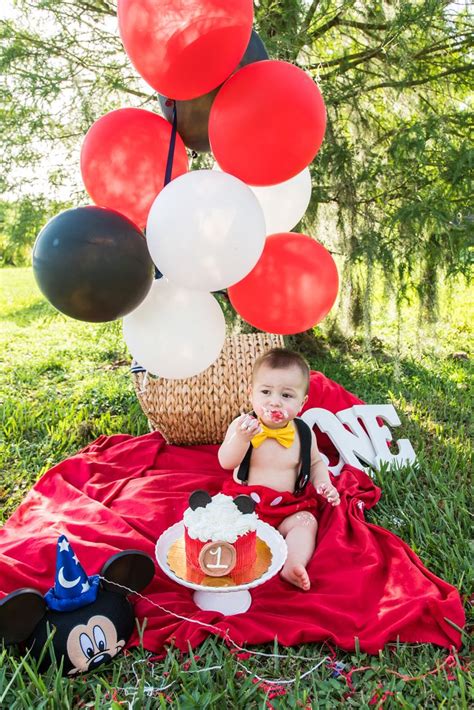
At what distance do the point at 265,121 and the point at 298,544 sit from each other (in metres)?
1.50

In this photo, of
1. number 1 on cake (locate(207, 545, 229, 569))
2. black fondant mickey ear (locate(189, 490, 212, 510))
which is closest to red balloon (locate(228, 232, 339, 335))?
black fondant mickey ear (locate(189, 490, 212, 510))

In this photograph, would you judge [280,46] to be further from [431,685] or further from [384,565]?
[431,685]

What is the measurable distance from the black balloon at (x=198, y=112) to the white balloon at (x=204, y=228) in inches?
12.2

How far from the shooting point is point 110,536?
7.61 ft

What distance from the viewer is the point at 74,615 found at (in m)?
1.80

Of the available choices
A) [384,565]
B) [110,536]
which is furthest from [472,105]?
[110,536]

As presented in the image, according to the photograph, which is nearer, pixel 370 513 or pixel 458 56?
pixel 370 513

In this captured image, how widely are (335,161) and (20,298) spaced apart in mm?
5947

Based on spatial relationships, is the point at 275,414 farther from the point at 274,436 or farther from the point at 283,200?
the point at 283,200

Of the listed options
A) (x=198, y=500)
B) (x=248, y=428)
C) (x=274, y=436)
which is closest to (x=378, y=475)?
(x=274, y=436)

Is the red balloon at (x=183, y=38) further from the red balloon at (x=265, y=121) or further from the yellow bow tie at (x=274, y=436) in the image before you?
the yellow bow tie at (x=274, y=436)

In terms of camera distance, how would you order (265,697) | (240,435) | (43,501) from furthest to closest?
(43,501), (240,435), (265,697)

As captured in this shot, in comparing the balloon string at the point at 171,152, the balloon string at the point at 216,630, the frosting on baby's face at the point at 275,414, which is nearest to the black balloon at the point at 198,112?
the balloon string at the point at 171,152

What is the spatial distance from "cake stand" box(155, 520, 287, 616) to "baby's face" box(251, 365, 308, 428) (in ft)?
1.62
